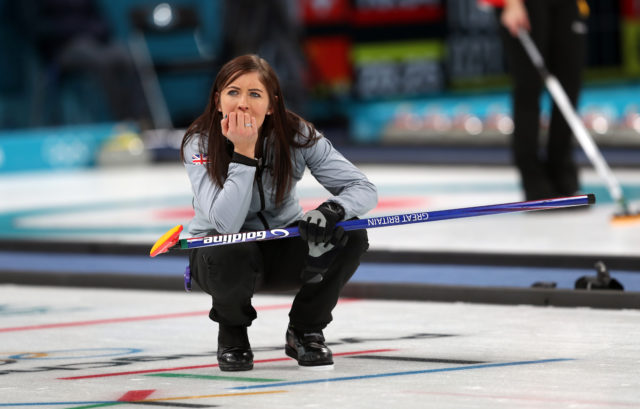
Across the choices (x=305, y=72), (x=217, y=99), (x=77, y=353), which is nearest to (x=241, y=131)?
(x=217, y=99)

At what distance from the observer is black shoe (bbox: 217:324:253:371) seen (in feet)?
10.1

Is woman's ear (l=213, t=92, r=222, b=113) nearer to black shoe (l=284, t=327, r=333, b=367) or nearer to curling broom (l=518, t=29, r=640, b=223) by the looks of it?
black shoe (l=284, t=327, r=333, b=367)

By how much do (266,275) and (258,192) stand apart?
0.20 metres

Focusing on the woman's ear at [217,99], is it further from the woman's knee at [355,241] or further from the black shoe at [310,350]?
the black shoe at [310,350]

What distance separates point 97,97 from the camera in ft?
42.0

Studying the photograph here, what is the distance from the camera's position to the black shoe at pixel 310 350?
10.1 ft

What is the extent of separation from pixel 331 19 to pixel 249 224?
9.58m

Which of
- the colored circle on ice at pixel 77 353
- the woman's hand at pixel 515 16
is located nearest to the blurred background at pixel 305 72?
the woman's hand at pixel 515 16

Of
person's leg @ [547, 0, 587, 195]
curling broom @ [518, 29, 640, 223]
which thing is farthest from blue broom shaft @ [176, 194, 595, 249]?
person's leg @ [547, 0, 587, 195]

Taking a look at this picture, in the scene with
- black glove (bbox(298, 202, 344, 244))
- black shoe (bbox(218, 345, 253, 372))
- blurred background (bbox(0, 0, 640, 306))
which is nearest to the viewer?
black glove (bbox(298, 202, 344, 244))

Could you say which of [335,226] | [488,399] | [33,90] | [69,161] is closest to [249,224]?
[335,226]

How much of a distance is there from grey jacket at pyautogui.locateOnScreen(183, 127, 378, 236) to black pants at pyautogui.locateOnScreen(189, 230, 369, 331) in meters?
0.06

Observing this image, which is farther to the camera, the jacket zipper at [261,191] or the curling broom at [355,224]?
the jacket zipper at [261,191]

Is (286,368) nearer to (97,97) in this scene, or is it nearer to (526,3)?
(526,3)
